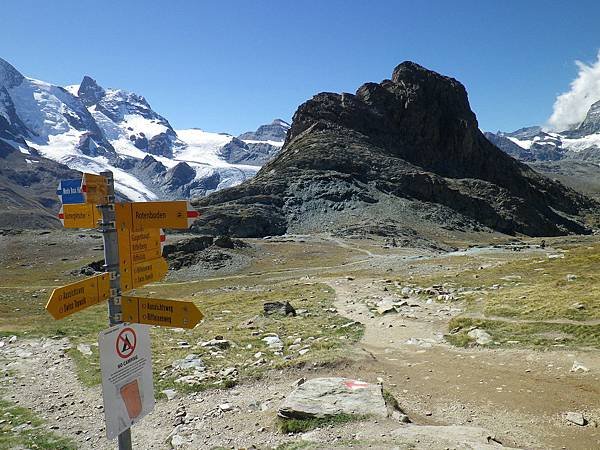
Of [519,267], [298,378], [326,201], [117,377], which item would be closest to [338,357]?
[298,378]

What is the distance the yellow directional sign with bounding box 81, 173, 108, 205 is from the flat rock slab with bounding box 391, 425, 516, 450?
8229 millimetres

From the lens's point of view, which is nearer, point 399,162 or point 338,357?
point 338,357

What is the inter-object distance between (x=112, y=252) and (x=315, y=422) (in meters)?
7.68

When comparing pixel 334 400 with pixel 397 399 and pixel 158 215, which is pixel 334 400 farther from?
pixel 158 215

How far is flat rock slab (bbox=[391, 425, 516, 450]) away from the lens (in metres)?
9.92

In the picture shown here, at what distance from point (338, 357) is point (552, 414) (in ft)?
24.1

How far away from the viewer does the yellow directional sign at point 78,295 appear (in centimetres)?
611

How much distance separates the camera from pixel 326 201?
170m

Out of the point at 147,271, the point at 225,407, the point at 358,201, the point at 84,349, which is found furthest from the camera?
the point at 358,201

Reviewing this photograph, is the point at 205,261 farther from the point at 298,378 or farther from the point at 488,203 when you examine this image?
the point at 488,203

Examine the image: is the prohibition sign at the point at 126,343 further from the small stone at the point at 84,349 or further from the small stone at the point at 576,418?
the small stone at the point at 84,349

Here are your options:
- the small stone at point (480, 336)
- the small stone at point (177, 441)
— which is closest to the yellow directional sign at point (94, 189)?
the small stone at point (177, 441)

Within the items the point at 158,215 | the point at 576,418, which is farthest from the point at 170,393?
the point at 576,418

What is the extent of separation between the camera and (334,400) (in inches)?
501
